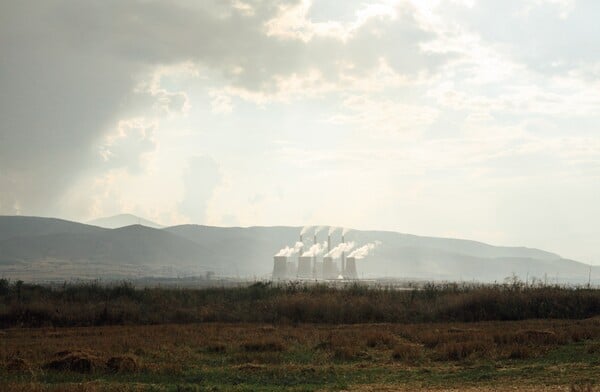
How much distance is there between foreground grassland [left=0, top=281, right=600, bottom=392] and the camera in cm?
1961

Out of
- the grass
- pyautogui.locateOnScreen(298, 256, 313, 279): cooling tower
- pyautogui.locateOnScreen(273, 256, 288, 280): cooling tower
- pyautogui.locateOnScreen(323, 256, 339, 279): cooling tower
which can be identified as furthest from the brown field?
pyautogui.locateOnScreen(298, 256, 313, 279): cooling tower

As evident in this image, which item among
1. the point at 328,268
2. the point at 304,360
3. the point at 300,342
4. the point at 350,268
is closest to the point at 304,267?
the point at 328,268

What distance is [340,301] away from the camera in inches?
1720

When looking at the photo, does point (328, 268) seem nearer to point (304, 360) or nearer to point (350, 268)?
point (350, 268)

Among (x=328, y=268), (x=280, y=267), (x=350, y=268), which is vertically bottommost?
(x=280, y=267)

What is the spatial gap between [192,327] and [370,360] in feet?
43.7

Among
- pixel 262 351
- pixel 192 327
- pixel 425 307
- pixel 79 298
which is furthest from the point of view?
pixel 79 298

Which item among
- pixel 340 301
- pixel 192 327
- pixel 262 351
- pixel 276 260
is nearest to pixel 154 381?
pixel 262 351

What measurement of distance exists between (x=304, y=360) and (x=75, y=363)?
25.7ft

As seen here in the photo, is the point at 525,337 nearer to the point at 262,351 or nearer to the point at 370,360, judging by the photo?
the point at 370,360

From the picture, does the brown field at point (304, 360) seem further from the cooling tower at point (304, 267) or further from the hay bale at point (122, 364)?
the cooling tower at point (304, 267)

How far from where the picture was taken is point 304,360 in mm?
23719

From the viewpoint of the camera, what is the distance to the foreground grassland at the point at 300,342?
Answer: 19609 millimetres

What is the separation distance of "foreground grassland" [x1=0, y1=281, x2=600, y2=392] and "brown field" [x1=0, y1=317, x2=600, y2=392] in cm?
5
